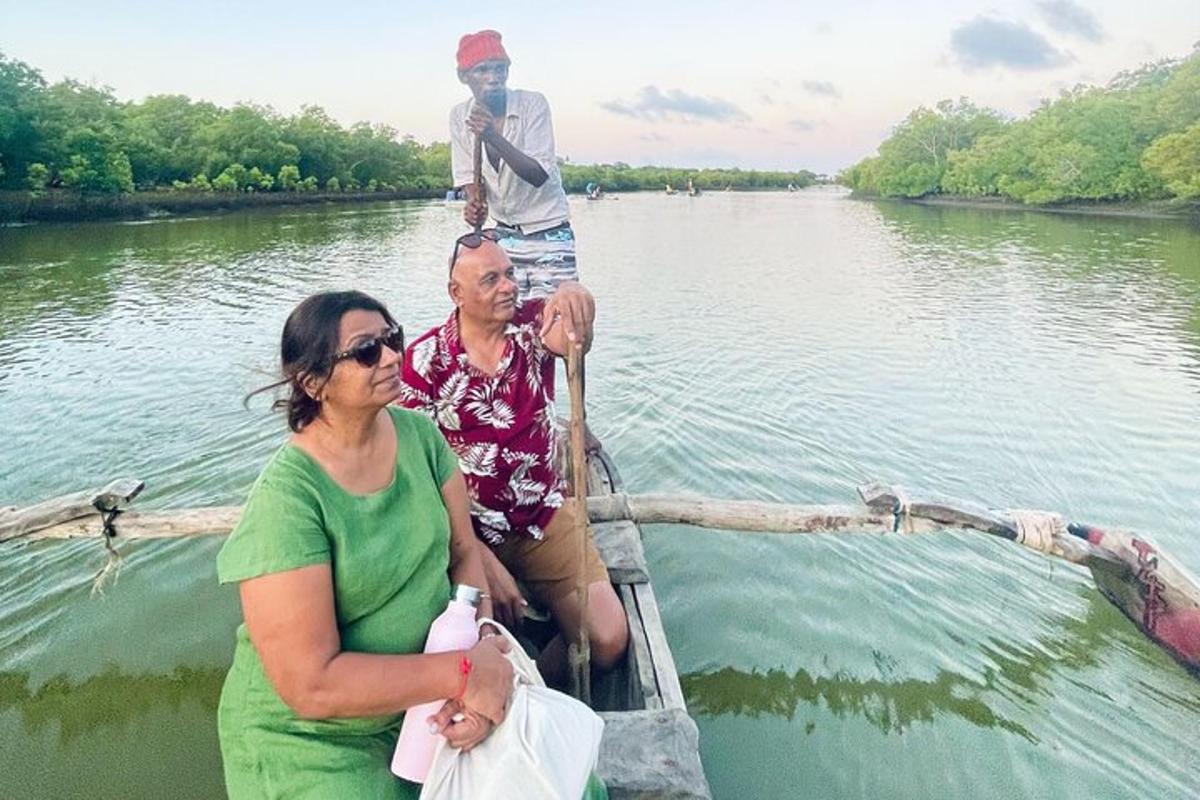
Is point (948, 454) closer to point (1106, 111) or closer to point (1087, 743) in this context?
point (1087, 743)

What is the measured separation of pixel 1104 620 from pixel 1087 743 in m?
1.00

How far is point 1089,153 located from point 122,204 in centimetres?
4986

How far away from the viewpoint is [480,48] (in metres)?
4.13

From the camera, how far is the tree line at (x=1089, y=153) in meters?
37.6

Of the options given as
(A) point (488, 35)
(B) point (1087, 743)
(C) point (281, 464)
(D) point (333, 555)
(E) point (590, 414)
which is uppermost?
(A) point (488, 35)

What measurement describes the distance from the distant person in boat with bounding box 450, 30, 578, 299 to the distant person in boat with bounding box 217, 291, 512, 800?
2547mm

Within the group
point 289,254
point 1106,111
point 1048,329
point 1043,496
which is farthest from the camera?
point 1106,111

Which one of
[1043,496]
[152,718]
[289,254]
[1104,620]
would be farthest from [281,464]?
[289,254]

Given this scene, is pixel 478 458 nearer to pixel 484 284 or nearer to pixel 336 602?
pixel 484 284

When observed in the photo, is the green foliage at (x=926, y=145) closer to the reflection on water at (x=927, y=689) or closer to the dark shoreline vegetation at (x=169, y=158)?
the dark shoreline vegetation at (x=169, y=158)

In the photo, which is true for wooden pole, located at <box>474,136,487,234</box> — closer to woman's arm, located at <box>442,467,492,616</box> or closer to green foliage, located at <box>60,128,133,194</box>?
woman's arm, located at <box>442,467,492,616</box>

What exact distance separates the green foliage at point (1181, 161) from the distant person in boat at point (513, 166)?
1483 inches

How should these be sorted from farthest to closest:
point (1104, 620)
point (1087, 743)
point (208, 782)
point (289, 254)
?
point (289, 254)
point (1104, 620)
point (1087, 743)
point (208, 782)

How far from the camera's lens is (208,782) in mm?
3029
